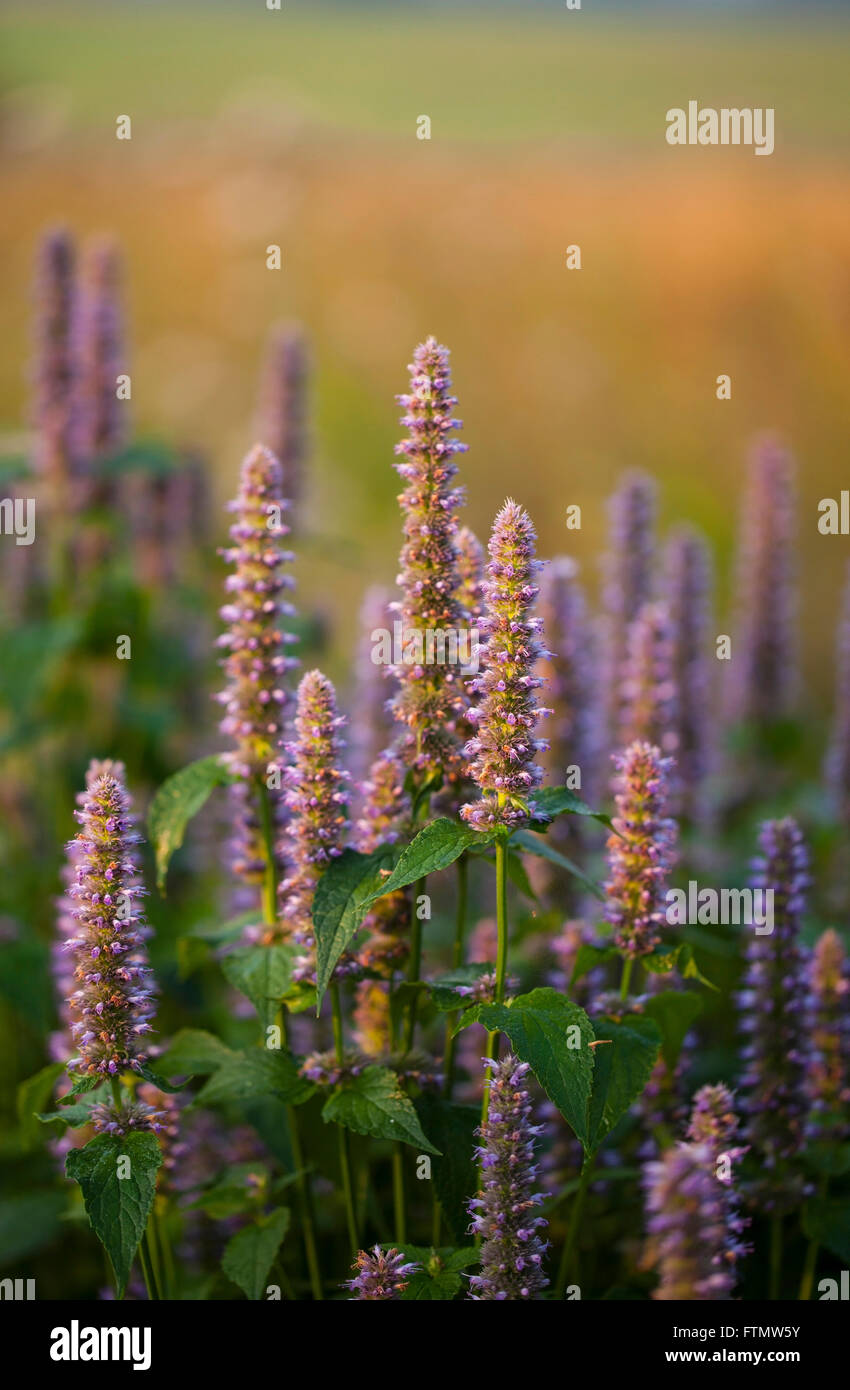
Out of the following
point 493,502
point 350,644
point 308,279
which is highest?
point 308,279

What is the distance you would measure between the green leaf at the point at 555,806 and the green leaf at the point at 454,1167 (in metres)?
0.84

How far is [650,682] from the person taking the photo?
18.1 ft

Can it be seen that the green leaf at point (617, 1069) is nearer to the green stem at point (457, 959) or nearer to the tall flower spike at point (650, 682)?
the green stem at point (457, 959)

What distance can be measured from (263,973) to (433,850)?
2.61 feet

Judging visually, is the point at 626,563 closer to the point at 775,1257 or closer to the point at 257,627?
the point at 257,627

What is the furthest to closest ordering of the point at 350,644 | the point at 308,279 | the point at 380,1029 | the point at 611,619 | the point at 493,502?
1. the point at 308,279
2. the point at 493,502
3. the point at 350,644
4. the point at 611,619
5. the point at 380,1029

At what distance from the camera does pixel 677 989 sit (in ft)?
14.2

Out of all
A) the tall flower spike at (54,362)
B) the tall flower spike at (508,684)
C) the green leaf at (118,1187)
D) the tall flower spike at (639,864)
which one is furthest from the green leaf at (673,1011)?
the tall flower spike at (54,362)

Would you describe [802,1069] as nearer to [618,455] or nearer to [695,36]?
[618,455]

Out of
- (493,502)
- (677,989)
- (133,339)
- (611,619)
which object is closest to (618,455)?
(493,502)

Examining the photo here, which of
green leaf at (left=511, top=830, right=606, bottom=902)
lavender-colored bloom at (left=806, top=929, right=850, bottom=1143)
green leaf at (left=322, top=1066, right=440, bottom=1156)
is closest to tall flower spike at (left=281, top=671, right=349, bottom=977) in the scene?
green leaf at (left=322, top=1066, right=440, bottom=1156)

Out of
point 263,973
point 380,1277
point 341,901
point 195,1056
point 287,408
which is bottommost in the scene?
point 380,1277

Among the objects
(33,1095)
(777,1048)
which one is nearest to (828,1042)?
(777,1048)

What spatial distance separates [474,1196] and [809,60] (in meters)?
13.4
